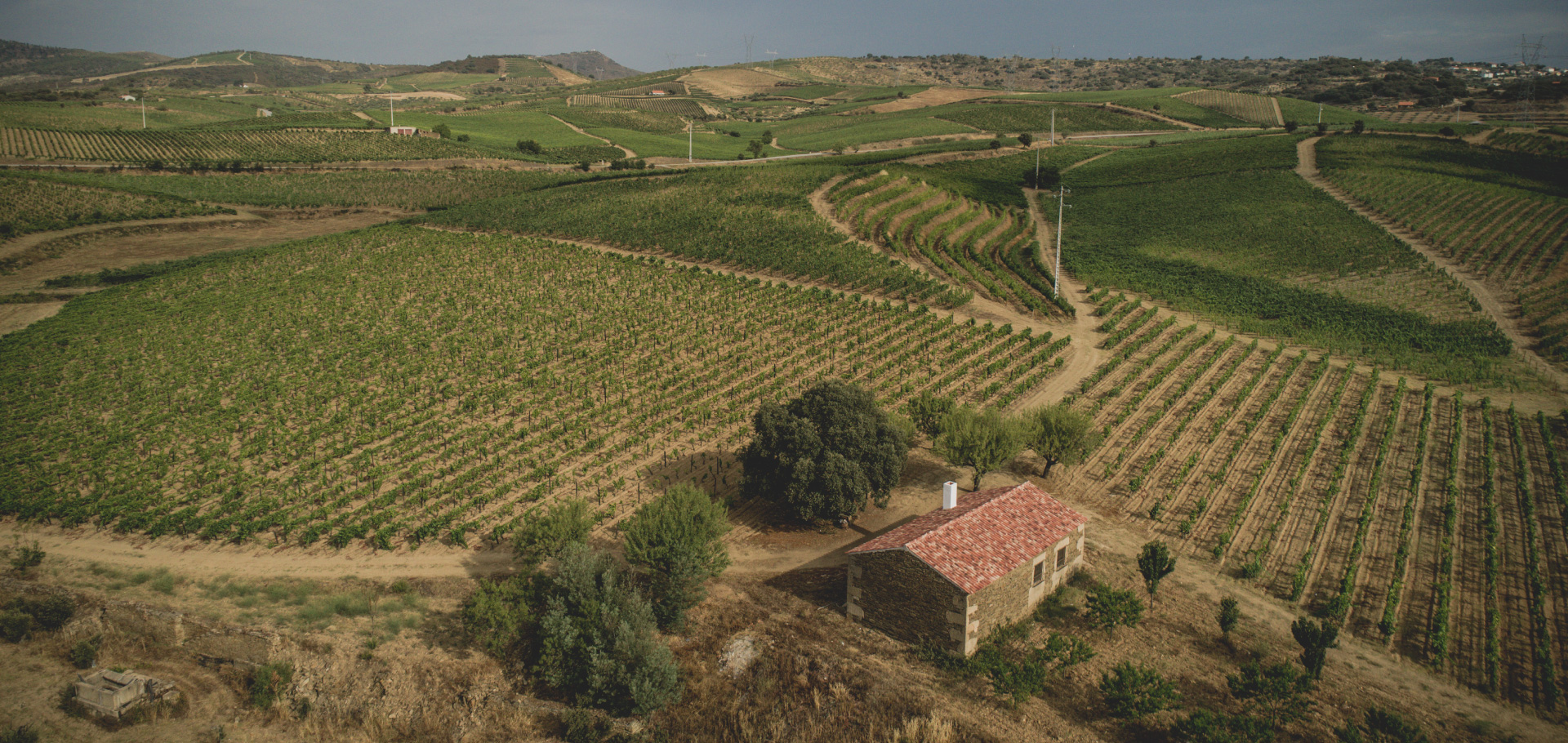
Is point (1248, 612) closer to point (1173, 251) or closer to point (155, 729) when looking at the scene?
point (155, 729)

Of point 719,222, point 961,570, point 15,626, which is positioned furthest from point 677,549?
point 719,222

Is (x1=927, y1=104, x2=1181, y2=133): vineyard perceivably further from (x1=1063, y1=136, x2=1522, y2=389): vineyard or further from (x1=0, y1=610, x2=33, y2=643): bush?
(x1=0, y1=610, x2=33, y2=643): bush

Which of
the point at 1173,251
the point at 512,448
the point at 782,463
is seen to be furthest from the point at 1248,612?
the point at 1173,251

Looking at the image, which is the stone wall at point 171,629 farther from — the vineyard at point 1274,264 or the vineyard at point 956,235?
the vineyard at point 1274,264

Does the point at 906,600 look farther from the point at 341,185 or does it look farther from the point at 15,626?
the point at 341,185

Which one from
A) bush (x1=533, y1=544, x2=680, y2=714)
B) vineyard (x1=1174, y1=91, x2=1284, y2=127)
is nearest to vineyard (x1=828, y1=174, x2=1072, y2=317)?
bush (x1=533, y1=544, x2=680, y2=714)

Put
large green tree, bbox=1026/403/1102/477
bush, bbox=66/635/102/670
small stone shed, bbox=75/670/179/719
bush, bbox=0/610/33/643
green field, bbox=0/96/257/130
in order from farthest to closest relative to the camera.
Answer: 1. green field, bbox=0/96/257/130
2. large green tree, bbox=1026/403/1102/477
3. bush, bbox=0/610/33/643
4. bush, bbox=66/635/102/670
5. small stone shed, bbox=75/670/179/719
